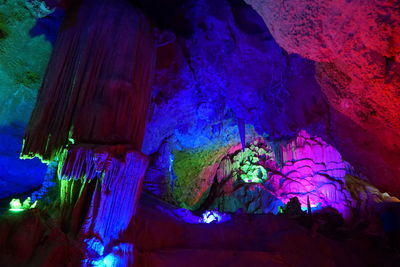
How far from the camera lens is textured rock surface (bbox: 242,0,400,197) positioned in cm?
270

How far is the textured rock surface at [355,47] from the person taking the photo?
270 centimetres

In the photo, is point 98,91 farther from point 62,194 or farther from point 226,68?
point 226,68

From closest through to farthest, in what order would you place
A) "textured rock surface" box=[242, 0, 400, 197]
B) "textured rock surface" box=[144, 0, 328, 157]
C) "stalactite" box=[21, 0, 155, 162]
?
"textured rock surface" box=[242, 0, 400, 197] < "stalactite" box=[21, 0, 155, 162] < "textured rock surface" box=[144, 0, 328, 157]

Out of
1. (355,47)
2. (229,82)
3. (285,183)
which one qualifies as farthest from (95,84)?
(285,183)

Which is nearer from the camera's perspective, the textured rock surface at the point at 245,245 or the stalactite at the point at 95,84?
the stalactite at the point at 95,84

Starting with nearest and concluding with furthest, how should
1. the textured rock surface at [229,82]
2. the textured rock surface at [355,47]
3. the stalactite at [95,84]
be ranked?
1. the textured rock surface at [355,47]
2. the stalactite at [95,84]
3. the textured rock surface at [229,82]

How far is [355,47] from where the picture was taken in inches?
124

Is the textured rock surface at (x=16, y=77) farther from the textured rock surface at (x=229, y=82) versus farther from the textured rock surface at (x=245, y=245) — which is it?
the textured rock surface at (x=245, y=245)

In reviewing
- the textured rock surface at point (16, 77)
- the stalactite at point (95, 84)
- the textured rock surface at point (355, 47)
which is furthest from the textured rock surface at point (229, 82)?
the textured rock surface at point (16, 77)

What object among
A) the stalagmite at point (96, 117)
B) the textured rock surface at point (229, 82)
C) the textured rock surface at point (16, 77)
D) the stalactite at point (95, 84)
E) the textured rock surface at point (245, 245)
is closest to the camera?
the stalagmite at point (96, 117)

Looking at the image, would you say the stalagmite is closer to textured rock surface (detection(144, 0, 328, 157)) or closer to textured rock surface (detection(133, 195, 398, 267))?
textured rock surface (detection(133, 195, 398, 267))

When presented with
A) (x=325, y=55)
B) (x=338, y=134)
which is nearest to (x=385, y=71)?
(x=325, y=55)

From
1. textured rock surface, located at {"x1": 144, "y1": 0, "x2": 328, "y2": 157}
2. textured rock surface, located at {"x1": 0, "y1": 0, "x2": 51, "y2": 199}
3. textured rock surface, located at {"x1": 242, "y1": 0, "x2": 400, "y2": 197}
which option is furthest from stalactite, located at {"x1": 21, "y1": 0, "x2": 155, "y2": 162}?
textured rock surface, located at {"x1": 242, "y1": 0, "x2": 400, "y2": 197}

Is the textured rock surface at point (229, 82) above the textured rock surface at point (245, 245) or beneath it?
above
